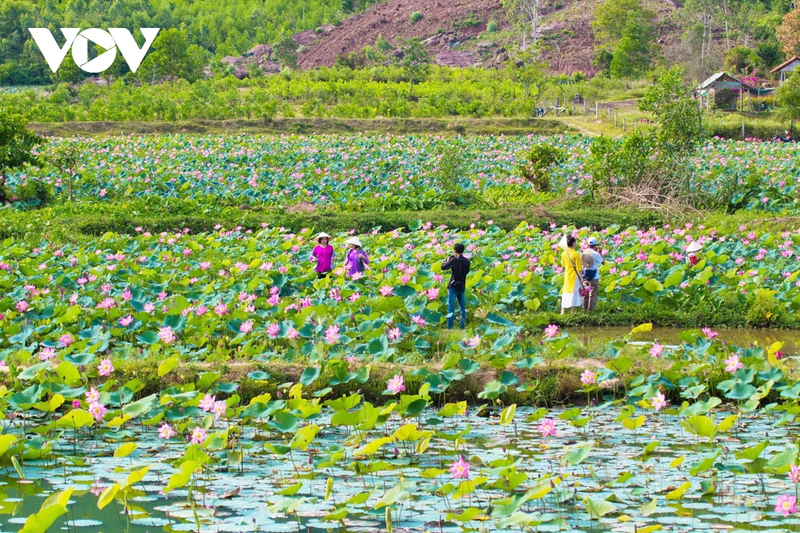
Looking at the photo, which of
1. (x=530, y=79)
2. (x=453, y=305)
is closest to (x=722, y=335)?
(x=453, y=305)

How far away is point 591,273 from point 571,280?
1.26 feet

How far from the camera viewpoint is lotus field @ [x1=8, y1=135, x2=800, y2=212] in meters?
17.8

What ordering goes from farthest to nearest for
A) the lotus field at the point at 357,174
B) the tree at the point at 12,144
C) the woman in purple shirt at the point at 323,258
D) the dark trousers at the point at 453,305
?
the tree at the point at 12,144 → the lotus field at the point at 357,174 → the woman in purple shirt at the point at 323,258 → the dark trousers at the point at 453,305

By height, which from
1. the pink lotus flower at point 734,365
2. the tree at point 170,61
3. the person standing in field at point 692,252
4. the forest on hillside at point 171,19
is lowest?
the person standing in field at point 692,252

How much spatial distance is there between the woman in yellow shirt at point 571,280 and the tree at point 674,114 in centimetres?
846

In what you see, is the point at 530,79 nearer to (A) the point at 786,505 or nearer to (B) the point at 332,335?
(B) the point at 332,335

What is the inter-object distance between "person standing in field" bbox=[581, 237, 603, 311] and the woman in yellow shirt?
20 centimetres

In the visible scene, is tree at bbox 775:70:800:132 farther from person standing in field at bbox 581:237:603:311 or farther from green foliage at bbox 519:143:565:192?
person standing in field at bbox 581:237:603:311

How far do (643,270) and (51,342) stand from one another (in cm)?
662

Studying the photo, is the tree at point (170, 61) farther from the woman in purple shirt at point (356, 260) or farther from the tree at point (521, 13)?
the woman in purple shirt at point (356, 260)

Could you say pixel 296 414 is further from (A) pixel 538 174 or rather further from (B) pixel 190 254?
(A) pixel 538 174

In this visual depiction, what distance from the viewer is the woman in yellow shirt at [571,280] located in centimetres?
928

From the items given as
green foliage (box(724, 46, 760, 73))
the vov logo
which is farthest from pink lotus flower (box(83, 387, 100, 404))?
the vov logo

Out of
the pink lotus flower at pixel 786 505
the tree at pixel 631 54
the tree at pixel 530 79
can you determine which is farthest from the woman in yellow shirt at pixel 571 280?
the tree at pixel 631 54
